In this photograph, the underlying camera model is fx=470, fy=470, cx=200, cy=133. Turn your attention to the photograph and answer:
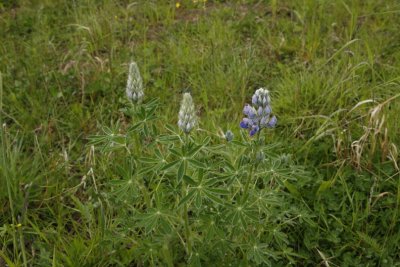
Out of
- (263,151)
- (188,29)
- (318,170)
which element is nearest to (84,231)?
(263,151)

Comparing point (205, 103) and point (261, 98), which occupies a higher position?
point (261, 98)

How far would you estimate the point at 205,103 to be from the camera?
3.10 m

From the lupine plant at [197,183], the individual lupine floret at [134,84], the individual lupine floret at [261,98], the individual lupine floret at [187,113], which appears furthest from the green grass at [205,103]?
the individual lupine floret at [261,98]

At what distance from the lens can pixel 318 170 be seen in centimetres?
264

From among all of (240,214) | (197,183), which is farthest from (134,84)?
(240,214)

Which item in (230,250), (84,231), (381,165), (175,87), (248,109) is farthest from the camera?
(175,87)

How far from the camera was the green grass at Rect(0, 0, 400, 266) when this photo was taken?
2.30 meters

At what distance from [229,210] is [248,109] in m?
0.40

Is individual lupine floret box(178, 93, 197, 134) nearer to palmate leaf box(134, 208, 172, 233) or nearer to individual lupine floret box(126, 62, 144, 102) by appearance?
individual lupine floret box(126, 62, 144, 102)

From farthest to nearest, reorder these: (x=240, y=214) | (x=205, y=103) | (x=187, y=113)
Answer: (x=205, y=103) < (x=240, y=214) < (x=187, y=113)

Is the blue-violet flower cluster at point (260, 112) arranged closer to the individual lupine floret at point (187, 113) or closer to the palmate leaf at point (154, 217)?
the individual lupine floret at point (187, 113)

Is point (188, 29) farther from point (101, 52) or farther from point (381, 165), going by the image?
point (381, 165)

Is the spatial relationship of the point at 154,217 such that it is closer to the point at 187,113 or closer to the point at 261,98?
the point at 187,113

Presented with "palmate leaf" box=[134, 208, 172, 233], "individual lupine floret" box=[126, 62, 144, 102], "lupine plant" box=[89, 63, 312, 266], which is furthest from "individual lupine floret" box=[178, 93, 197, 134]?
"palmate leaf" box=[134, 208, 172, 233]
